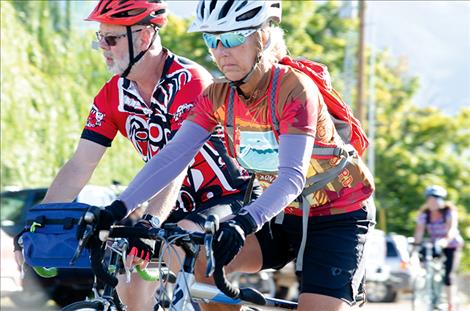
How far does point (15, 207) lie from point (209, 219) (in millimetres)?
10590

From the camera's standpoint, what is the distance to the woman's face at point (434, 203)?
655 inches

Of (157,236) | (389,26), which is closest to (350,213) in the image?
(157,236)

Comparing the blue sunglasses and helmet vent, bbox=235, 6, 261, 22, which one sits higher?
helmet vent, bbox=235, 6, 261, 22

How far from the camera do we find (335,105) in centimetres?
481

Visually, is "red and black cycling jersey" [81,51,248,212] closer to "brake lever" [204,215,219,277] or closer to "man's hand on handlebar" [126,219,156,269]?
"man's hand on handlebar" [126,219,156,269]

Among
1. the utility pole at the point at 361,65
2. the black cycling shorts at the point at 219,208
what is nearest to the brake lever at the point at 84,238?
the black cycling shorts at the point at 219,208

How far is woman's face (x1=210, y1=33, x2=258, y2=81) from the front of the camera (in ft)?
14.7

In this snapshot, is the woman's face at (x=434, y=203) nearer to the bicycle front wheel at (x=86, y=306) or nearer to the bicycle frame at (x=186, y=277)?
the bicycle frame at (x=186, y=277)

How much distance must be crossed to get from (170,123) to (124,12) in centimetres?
57

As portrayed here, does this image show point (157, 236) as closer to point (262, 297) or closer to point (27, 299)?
point (262, 297)

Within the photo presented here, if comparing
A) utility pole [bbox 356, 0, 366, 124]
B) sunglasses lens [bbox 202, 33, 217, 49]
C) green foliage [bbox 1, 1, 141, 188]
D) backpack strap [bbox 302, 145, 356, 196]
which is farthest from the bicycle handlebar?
utility pole [bbox 356, 0, 366, 124]

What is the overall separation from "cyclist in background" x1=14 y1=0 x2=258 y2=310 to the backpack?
27.4 inches

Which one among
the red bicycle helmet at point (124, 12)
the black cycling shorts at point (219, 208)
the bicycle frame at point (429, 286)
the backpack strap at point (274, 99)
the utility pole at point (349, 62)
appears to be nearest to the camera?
the backpack strap at point (274, 99)

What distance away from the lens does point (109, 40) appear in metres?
5.37
